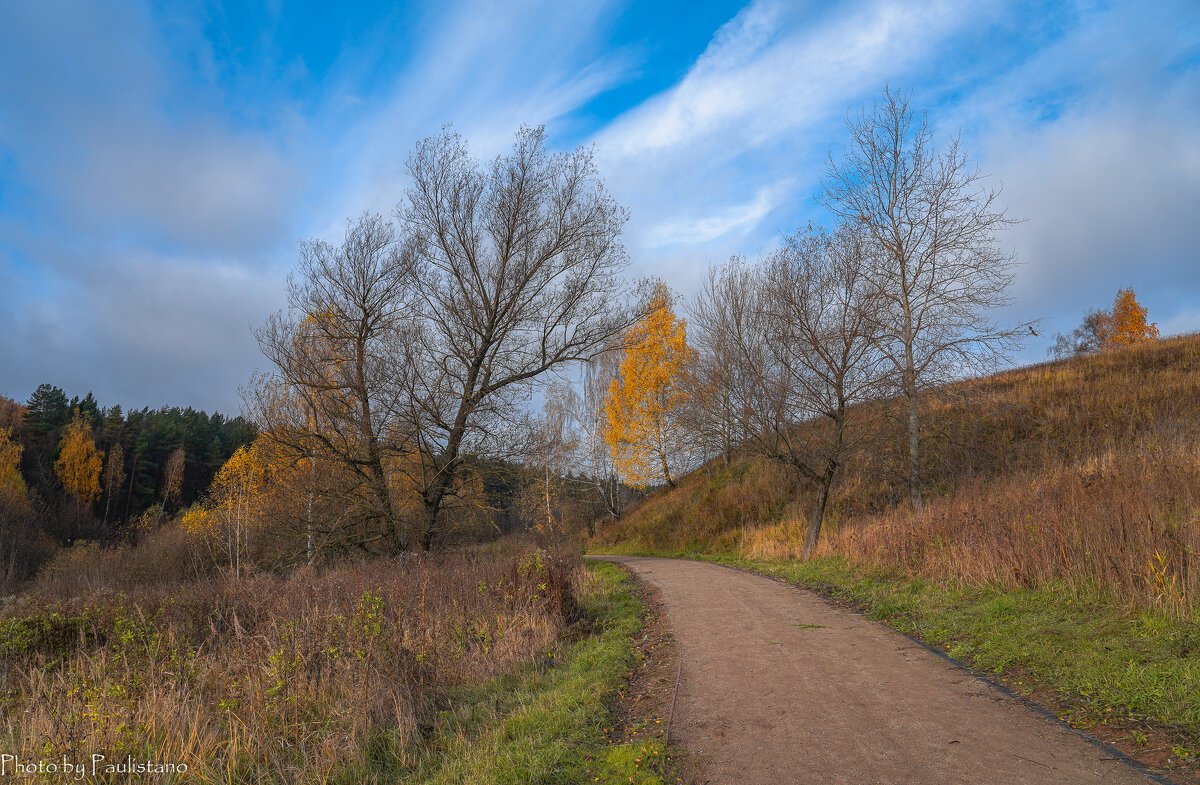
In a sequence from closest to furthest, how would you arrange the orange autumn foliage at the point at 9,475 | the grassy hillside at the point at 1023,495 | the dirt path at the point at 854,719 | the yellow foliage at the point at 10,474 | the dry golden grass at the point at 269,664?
the dirt path at the point at 854,719 → the dry golden grass at the point at 269,664 → the grassy hillside at the point at 1023,495 → the orange autumn foliage at the point at 9,475 → the yellow foliage at the point at 10,474

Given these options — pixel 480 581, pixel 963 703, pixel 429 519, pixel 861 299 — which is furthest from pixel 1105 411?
pixel 429 519

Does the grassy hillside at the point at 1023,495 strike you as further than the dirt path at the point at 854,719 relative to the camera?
Yes

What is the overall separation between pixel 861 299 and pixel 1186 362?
13207 mm

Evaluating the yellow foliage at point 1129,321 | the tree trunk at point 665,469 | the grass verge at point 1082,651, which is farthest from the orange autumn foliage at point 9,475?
the yellow foliage at point 1129,321

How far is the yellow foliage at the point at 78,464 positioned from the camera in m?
48.5

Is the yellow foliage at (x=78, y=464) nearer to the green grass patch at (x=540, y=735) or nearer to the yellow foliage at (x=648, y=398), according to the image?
the yellow foliage at (x=648, y=398)

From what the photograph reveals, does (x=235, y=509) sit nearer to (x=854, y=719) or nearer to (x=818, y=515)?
(x=818, y=515)

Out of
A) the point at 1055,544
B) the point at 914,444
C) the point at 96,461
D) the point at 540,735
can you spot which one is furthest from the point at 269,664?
the point at 96,461

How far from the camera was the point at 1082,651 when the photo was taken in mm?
5625

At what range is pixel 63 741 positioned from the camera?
181 inches

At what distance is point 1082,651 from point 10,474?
55.6 m

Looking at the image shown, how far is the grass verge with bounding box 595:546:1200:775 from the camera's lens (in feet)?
14.1

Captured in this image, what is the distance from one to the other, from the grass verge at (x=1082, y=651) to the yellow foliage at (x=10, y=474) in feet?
157

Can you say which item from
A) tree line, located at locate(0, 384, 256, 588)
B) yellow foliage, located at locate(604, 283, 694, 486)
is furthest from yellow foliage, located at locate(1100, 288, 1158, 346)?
tree line, located at locate(0, 384, 256, 588)
